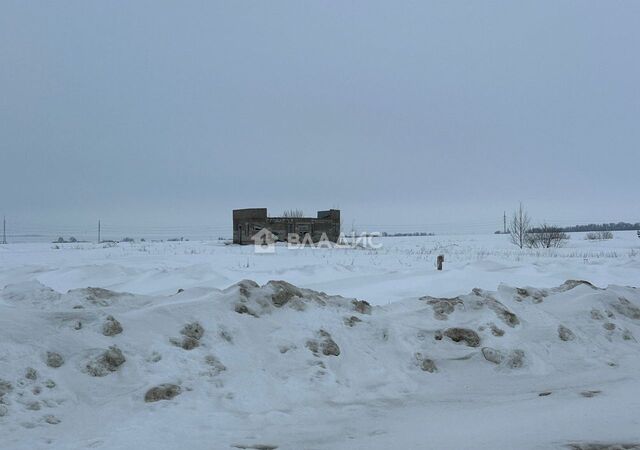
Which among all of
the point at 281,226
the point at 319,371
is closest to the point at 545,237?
the point at 281,226

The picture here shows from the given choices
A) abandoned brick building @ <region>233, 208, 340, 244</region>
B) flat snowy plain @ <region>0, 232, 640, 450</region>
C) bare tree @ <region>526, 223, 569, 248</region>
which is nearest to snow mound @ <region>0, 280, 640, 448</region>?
flat snowy plain @ <region>0, 232, 640, 450</region>

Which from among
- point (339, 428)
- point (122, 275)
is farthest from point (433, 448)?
point (122, 275)

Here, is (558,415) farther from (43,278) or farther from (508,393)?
(43,278)

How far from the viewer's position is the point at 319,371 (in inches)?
194

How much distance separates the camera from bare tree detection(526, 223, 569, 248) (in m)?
31.5

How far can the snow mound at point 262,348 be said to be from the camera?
13.4 feet

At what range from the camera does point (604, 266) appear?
554 inches

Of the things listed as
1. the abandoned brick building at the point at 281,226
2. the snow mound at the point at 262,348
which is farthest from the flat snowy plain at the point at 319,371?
the abandoned brick building at the point at 281,226

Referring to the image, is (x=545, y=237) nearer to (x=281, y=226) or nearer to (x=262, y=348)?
(x=281, y=226)

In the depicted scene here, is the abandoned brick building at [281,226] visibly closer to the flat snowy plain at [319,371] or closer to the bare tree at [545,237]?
A: the bare tree at [545,237]

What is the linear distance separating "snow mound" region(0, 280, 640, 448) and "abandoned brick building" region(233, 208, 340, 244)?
71.8ft

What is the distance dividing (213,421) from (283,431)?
1.80 ft

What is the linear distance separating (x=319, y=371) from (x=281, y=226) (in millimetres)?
24765

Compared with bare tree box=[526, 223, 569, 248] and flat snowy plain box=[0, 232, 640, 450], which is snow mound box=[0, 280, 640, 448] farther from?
bare tree box=[526, 223, 569, 248]
